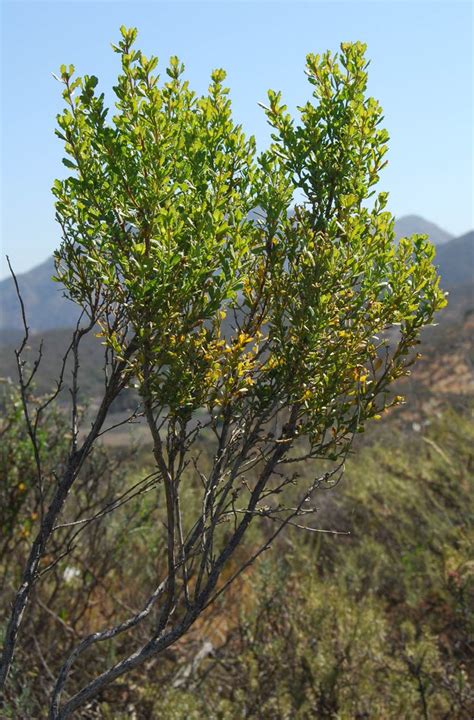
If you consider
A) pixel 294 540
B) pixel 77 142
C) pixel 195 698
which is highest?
pixel 77 142

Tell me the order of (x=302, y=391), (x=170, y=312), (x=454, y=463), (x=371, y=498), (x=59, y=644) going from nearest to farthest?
(x=170, y=312) < (x=302, y=391) < (x=59, y=644) < (x=454, y=463) < (x=371, y=498)

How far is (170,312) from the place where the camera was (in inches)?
84.1

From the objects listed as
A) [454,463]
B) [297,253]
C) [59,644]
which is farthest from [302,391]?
[454,463]

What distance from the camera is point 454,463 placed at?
6391 mm

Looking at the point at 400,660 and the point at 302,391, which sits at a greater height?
the point at 302,391

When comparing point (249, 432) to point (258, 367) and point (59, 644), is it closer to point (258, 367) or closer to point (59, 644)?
point (258, 367)

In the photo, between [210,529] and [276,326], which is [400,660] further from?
[276,326]

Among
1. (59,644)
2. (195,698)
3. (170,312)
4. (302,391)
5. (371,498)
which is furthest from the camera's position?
(371,498)

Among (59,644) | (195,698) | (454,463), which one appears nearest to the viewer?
(195,698)

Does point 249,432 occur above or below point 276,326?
below

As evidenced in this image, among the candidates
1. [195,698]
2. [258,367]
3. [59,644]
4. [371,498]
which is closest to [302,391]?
Result: [258,367]

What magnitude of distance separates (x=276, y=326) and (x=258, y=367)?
19 cm

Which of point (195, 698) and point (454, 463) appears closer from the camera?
point (195, 698)

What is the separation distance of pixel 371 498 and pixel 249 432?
16.4 feet
